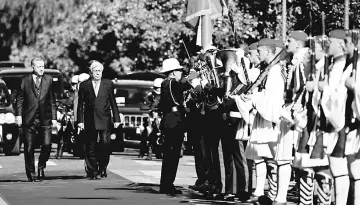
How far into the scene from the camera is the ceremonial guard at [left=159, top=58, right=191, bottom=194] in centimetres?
1753

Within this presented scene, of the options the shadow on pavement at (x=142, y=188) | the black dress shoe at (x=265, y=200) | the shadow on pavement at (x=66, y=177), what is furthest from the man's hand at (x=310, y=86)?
the shadow on pavement at (x=66, y=177)

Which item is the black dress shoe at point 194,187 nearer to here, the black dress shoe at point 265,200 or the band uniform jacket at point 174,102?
the band uniform jacket at point 174,102

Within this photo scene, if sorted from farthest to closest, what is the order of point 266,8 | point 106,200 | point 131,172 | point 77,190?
point 266,8, point 131,172, point 77,190, point 106,200

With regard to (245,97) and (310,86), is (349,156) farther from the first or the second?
(245,97)

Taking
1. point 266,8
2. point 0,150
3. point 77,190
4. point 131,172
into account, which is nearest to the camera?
point 77,190

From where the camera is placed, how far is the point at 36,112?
2023 centimetres

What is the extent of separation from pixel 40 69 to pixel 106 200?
4.90 meters

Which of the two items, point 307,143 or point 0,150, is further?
point 0,150

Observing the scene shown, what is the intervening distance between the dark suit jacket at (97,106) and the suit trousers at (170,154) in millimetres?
2940

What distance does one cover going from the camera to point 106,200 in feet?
52.5

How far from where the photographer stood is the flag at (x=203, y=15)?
816 inches

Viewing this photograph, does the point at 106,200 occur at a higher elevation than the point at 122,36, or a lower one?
lower

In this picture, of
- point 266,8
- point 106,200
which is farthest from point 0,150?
point 106,200

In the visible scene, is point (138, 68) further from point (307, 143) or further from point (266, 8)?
point (307, 143)
